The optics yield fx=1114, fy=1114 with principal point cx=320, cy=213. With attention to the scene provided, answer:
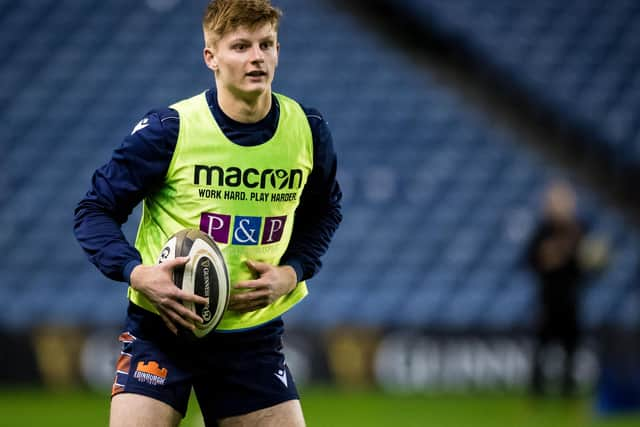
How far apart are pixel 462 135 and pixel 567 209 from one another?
386 centimetres

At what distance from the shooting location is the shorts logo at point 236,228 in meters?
3.81

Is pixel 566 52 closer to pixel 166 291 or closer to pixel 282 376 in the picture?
pixel 282 376

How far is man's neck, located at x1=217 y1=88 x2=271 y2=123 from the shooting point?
385 centimetres

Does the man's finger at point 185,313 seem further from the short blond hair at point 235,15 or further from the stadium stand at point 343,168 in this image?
the stadium stand at point 343,168

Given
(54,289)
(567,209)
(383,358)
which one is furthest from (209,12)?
(54,289)

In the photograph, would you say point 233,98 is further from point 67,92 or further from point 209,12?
point 67,92

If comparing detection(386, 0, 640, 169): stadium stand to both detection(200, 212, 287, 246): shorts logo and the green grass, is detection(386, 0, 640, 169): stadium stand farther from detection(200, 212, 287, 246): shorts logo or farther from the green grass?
detection(200, 212, 287, 246): shorts logo

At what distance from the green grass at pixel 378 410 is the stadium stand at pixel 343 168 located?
77 centimetres

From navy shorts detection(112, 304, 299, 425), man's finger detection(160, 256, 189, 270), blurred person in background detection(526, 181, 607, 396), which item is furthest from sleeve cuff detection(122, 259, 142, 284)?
blurred person in background detection(526, 181, 607, 396)

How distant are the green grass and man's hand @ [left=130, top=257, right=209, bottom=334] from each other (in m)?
4.42

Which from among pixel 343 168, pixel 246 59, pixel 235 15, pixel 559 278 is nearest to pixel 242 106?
pixel 246 59

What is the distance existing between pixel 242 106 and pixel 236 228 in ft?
1.39

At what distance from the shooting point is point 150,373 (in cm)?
376

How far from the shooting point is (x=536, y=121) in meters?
13.4
